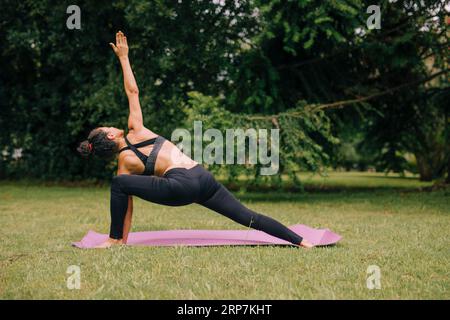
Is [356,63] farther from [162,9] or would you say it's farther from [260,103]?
[162,9]

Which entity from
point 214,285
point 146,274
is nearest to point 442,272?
point 214,285

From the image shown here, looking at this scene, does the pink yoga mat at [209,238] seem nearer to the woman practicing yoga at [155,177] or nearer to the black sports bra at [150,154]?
the woman practicing yoga at [155,177]

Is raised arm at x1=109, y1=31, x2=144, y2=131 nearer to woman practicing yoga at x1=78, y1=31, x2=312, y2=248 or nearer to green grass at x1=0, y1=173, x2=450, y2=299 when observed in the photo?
woman practicing yoga at x1=78, y1=31, x2=312, y2=248

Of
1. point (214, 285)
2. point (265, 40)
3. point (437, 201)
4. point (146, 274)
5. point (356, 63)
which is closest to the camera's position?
point (214, 285)

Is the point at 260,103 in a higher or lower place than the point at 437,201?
higher

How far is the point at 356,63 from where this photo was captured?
12594 millimetres

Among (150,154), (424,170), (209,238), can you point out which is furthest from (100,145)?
(424,170)

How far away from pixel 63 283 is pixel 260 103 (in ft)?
24.5

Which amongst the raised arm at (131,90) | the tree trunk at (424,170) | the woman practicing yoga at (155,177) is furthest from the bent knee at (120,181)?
the tree trunk at (424,170)

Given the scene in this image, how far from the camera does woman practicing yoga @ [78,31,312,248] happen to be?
16.4 feet

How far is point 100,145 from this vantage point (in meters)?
5.17

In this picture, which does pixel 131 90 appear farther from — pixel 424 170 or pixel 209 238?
pixel 424 170

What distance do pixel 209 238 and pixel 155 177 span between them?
1239 millimetres

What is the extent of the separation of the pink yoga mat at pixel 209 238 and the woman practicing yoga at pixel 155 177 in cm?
42
